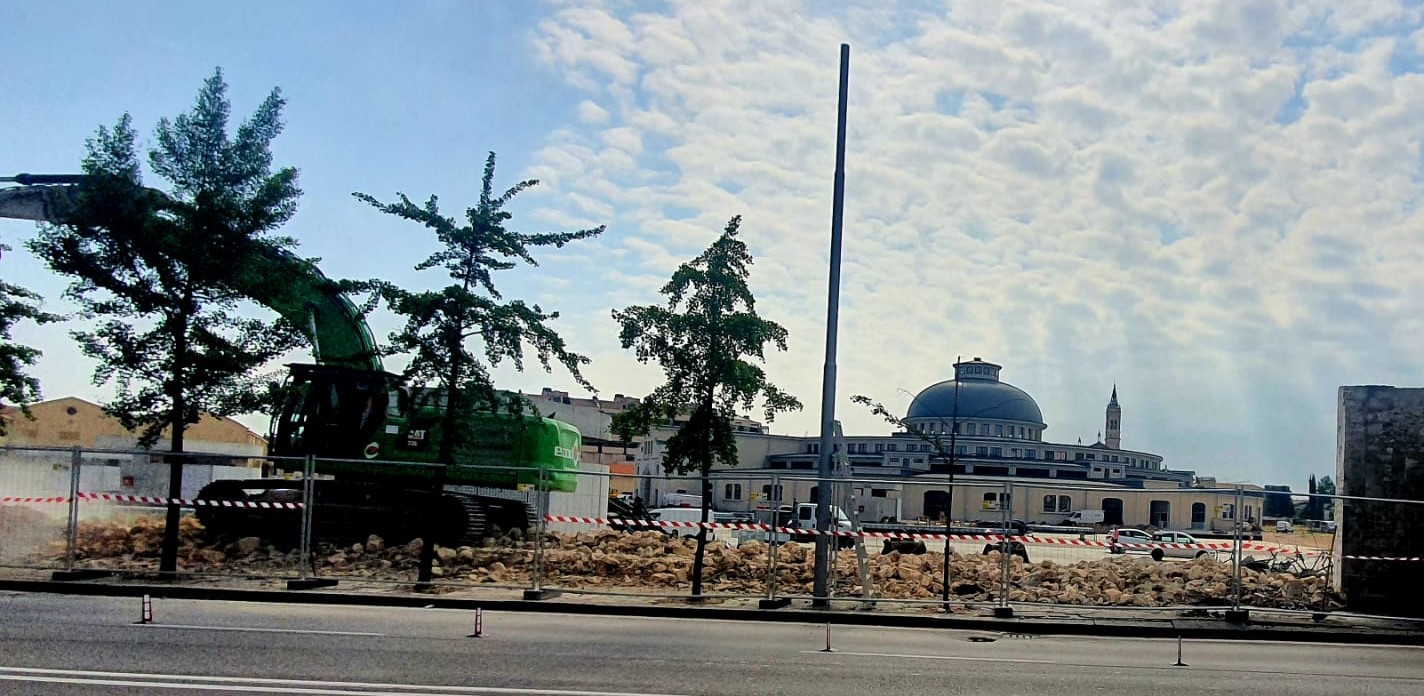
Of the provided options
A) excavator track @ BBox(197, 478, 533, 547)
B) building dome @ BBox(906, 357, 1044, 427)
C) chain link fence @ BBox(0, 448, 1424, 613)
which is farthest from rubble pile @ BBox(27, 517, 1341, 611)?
building dome @ BBox(906, 357, 1044, 427)

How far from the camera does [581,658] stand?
11.7 metres

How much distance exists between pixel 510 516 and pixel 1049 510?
37.9 ft

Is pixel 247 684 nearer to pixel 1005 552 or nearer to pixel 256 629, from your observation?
pixel 256 629

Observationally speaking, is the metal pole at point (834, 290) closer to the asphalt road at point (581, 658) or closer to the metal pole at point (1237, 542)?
the asphalt road at point (581, 658)

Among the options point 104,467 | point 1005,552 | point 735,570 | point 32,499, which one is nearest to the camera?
point 1005,552

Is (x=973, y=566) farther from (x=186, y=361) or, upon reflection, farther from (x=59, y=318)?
(x=59, y=318)

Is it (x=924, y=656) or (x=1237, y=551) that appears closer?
(x=924, y=656)

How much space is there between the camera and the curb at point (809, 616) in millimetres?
16469

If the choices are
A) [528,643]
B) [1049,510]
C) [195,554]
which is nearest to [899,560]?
[1049,510]

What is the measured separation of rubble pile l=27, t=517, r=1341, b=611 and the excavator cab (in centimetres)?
206

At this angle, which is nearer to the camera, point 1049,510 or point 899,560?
point 899,560

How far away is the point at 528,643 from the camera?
500 inches

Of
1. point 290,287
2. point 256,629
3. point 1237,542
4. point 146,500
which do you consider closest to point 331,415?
point 290,287

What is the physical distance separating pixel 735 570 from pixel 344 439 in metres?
7.96
